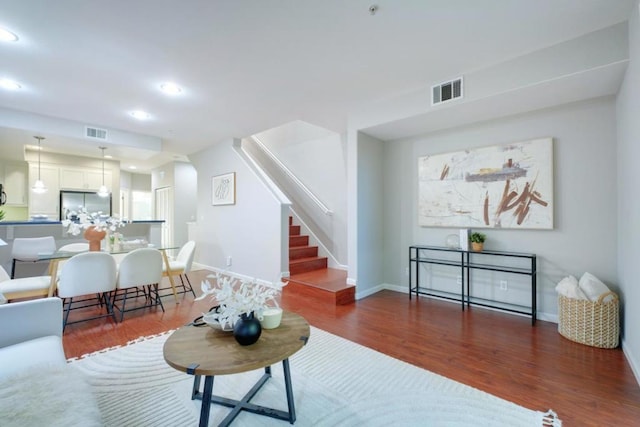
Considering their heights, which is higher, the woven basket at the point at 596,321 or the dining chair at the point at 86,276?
the dining chair at the point at 86,276

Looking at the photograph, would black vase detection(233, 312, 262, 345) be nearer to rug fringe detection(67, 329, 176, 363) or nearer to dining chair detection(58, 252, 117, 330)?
rug fringe detection(67, 329, 176, 363)

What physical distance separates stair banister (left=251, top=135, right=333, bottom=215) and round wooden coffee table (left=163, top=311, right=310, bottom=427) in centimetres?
362

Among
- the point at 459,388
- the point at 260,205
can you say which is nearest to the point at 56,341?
the point at 459,388

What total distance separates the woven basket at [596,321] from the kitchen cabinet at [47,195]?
343 inches

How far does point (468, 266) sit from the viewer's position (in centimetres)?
341

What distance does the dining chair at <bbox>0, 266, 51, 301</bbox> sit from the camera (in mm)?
2676

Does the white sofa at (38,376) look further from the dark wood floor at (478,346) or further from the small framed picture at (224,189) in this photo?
the small framed picture at (224,189)

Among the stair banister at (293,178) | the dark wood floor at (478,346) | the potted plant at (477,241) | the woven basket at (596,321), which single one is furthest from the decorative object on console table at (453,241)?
the stair banister at (293,178)

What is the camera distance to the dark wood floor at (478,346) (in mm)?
1811

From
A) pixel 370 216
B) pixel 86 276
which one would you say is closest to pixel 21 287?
pixel 86 276

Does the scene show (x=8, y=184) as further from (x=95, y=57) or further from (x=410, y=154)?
(x=410, y=154)

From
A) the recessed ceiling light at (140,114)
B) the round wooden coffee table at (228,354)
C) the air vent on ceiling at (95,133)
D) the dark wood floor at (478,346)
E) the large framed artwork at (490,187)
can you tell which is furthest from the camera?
the air vent on ceiling at (95,133)

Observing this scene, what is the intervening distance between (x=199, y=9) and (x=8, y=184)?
278 inches

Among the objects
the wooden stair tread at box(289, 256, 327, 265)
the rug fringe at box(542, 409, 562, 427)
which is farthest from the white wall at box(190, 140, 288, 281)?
the rug fringe at box(542, 409, 562, 427)
